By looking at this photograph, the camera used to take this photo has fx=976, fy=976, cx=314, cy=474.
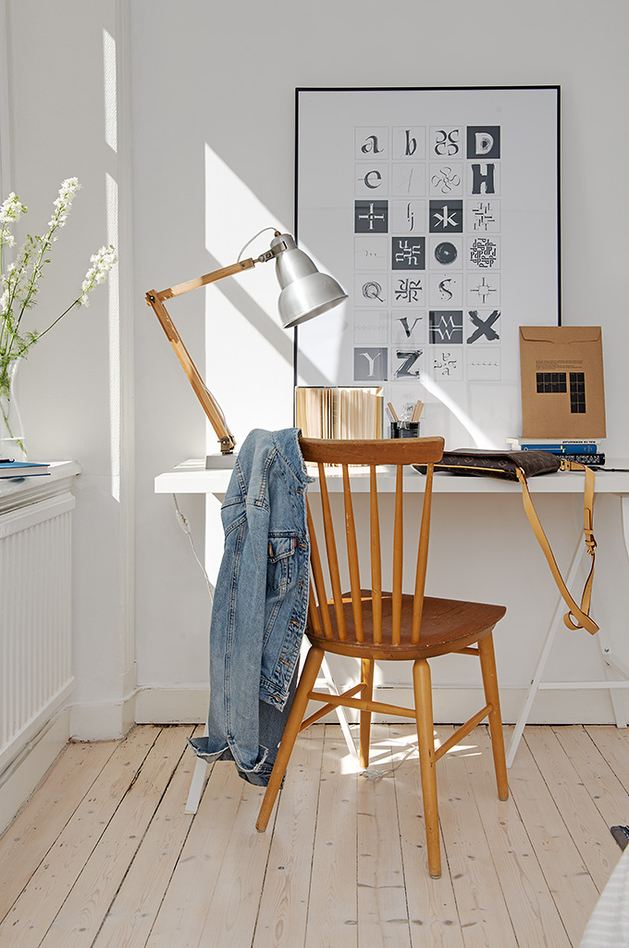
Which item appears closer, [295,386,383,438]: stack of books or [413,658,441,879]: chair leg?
[413,658,441,879]: chair leg

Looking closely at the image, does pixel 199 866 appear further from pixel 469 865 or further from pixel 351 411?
pixel 351 411

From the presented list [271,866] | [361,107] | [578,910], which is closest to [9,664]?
[271,866]

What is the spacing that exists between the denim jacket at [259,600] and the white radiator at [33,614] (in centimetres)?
46

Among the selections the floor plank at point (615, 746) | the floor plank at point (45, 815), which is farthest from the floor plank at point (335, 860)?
the floor plank at point (615, 746)

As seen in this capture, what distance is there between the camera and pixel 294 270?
99.0 inches

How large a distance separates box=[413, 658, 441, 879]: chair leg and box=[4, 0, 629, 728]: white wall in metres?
0.88

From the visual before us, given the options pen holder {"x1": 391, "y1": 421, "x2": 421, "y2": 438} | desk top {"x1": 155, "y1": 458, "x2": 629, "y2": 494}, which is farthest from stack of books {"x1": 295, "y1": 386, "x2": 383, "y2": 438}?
desk top {"x1": 155, "y1": 458, "x2": 629, "y2": 494}

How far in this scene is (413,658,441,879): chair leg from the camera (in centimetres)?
206

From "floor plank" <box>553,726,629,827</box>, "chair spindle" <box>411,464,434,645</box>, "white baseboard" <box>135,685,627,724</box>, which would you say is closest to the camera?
"chair spindle" <box>411,464,434,645</box>

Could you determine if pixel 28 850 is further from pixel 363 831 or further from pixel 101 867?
pixel 363 831

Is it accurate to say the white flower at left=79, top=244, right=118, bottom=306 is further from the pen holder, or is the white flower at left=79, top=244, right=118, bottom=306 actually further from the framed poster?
the pen holder

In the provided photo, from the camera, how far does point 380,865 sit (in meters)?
2.11

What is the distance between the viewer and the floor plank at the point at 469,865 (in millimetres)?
1842

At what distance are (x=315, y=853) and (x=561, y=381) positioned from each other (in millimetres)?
1535
